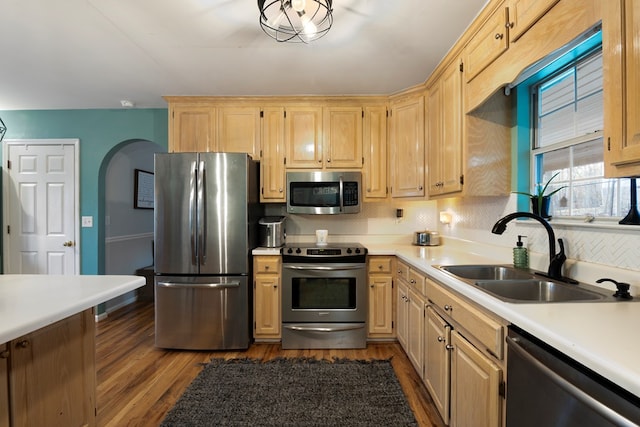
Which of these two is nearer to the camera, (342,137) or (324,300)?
(324,300)

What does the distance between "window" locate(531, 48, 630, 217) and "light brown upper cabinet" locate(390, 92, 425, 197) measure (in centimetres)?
95

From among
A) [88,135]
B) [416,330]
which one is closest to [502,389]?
[416,330]

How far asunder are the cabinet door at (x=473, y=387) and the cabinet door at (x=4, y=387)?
1685mm

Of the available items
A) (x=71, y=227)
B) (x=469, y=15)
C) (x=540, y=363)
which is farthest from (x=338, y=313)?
(x=71, y=227)

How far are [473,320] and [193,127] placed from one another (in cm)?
297

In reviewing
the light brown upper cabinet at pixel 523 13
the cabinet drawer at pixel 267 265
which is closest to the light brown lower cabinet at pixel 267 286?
the cabinet drawer at pixel 267 265

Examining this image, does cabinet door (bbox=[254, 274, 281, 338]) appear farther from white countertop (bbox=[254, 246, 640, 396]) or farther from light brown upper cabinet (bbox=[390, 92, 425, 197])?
white countertop (bbox=[254, 246, 640, 396])

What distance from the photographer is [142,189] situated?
14.3 ft

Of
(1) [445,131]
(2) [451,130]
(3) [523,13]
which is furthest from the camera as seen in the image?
(1) [445,131]

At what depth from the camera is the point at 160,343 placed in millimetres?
2625

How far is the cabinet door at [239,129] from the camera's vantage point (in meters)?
2.97

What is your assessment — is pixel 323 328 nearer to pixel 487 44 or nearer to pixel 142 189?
pixel 487 44

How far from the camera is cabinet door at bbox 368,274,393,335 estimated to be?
2686 millimetres

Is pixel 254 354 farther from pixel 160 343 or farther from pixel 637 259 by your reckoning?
pixel 637 259
